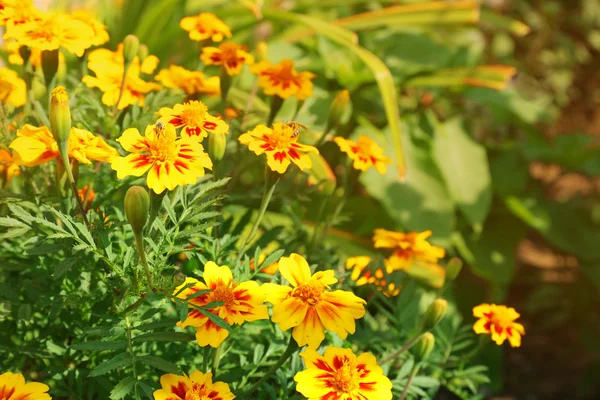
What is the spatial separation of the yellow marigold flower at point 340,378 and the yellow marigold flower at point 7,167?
407mm

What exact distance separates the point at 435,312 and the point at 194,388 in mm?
265

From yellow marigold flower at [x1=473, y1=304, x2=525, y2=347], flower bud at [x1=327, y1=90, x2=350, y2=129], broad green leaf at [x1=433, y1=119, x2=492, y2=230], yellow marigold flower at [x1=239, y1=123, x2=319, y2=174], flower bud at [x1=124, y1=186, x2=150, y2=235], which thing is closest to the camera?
flower bud at [x1=124, y1=186, x2=150, y2=235]

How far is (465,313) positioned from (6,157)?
1.28m

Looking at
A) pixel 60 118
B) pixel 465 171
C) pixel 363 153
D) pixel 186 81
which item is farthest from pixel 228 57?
pixel 465 171

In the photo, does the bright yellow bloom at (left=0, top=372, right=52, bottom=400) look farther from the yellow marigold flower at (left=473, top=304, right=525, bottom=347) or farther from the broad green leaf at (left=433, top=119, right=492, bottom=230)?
the broad green leaf at (left=433, top=119, right=492, bottom=230)

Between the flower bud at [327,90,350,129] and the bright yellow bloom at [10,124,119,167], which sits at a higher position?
the bright yellow bloom at [10,124,119,167]

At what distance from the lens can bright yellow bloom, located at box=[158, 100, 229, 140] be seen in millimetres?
730

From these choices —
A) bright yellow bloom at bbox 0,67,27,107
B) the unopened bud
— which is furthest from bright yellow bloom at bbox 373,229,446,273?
bright yellow bloom at bbox 0,67,27,107

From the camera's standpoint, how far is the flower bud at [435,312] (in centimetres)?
75

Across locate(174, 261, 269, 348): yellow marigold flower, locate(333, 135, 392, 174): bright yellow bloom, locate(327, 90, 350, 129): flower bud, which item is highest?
locate(327, 90, 350, 129): flower bud

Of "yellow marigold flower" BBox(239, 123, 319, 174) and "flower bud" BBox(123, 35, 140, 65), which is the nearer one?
"yellow marigold flower" BBox(239, 123, 319, 174)

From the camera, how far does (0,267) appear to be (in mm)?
808

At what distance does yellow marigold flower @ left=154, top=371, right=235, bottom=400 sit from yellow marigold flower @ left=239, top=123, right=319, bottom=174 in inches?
8.4

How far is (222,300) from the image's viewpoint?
67 cm
